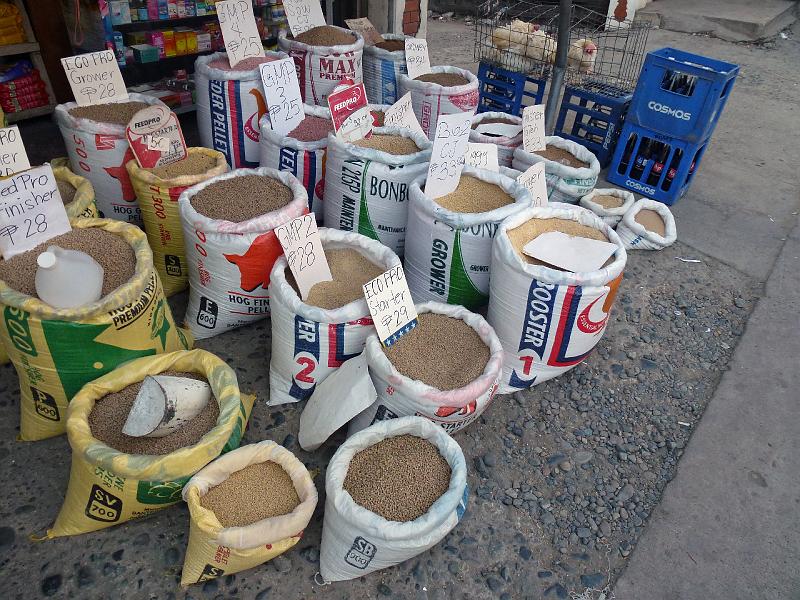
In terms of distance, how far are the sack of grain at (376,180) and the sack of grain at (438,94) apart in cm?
53

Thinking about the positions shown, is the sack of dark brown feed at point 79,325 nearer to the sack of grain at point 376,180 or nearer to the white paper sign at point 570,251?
the sack of grain at point 376,180

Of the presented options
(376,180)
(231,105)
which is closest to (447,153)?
(376,180)

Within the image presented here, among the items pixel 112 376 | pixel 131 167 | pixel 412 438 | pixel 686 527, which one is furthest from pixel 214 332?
pixel 686 527

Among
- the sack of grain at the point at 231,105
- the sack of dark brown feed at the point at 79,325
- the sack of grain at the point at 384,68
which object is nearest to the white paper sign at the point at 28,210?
the sack of dark brown feed at the point at 79,325

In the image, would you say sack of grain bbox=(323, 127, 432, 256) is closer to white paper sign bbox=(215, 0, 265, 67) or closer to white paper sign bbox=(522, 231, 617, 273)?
white paper sign bbox=(522, 231, 617, 273)

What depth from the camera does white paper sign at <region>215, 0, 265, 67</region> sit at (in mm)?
2498

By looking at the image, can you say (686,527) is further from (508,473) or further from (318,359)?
(318,359)

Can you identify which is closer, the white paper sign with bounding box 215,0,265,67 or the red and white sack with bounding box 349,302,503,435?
the red and white sack with bounding box 349,302,503,435

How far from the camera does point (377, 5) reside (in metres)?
3.82

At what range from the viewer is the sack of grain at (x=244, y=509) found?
4.17ft

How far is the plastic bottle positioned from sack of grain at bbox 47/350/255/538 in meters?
0.23

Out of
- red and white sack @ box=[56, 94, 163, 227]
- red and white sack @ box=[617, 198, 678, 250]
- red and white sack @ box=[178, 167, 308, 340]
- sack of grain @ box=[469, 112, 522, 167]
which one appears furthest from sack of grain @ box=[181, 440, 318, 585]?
red and white sack @ box=[617, 198, 678, 250]

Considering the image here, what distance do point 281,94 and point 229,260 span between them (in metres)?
0.92

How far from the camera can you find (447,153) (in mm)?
1971
